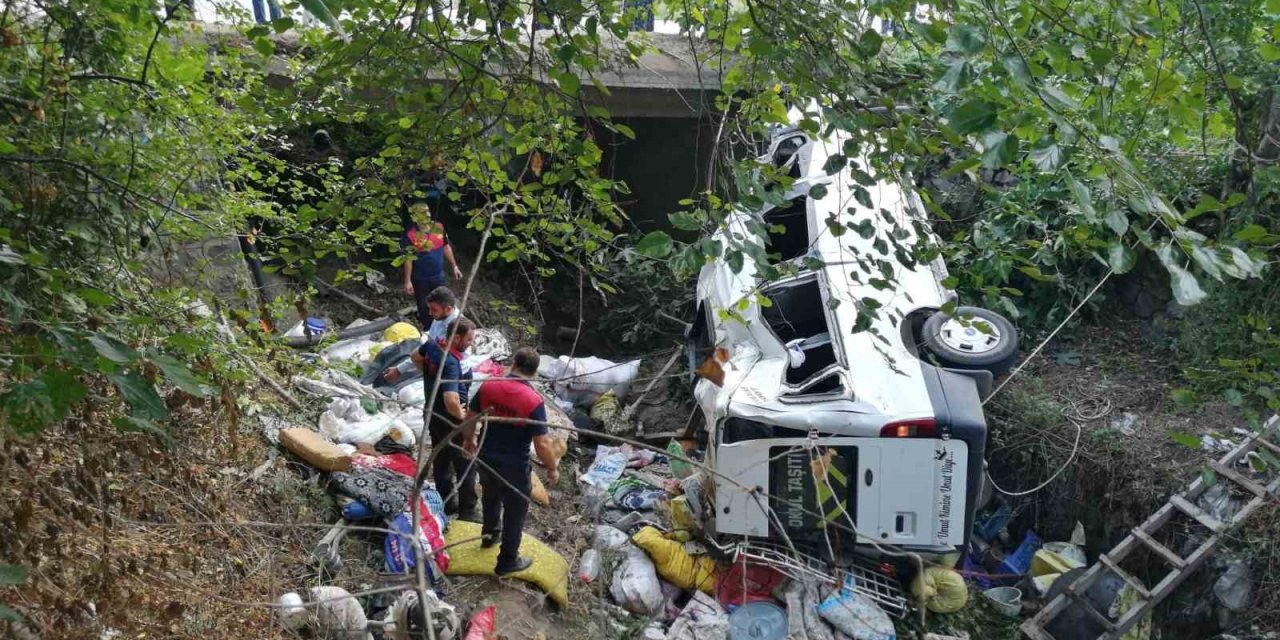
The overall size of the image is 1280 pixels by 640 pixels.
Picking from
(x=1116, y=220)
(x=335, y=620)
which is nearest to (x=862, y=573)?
(x=335, y=620)

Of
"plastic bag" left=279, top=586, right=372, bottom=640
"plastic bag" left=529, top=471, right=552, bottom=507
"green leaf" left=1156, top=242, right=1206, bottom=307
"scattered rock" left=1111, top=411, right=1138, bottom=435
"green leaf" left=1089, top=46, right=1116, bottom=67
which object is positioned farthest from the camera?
"scattered rock" left=1111, top=411, right=1138, bottom=435

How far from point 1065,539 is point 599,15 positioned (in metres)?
5.54

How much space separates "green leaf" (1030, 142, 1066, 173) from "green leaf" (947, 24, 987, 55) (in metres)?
0.25

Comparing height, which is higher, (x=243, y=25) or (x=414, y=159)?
(x=243, y=25)

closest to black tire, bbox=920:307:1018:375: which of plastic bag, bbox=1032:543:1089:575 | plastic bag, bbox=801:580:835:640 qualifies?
plastic bag, bbox=801:580:835:640

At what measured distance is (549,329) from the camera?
939 cm

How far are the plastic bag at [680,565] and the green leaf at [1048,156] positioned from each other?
4.26 metres

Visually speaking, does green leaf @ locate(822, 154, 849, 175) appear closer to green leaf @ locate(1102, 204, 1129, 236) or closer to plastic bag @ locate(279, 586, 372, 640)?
green leaf @ locate(1102, 204, 1129, 236)

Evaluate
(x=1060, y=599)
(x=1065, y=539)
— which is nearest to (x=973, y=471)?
(x=1060, y=599)

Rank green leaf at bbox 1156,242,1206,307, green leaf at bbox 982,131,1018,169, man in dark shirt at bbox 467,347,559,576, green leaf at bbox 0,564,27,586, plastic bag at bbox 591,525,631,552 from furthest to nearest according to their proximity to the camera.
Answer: plastic bag at bbox 591,525,631,552 < man in dark shirt at bbox 467,347,559,576 < green leaf at bbox 0,564,27,586 < green leaf at bbox 982,131,1018,169 < green leaf at bbox 1156,242,1206,307

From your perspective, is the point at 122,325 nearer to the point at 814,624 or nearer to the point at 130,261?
the point at 130,261

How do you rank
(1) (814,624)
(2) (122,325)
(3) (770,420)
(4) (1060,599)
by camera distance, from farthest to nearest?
1. (4) (1060,599)
2. (1) (814,624)
3. (3) (770,420)
4. (2) (122,325)

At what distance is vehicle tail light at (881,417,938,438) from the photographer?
4895 mm

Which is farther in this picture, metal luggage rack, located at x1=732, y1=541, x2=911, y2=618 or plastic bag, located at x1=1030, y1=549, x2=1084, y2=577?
plastic bag, located at x1=1030, y1=549, x2=1084, y2=577
